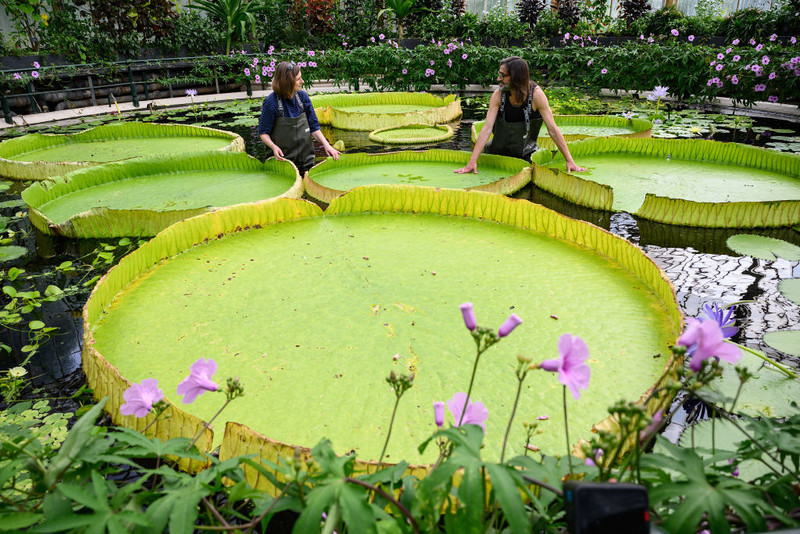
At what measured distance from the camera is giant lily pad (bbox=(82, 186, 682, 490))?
1.60 meters

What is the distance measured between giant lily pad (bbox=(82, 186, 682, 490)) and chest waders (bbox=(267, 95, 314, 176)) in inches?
72.3

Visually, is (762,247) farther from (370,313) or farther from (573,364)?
(573,364)

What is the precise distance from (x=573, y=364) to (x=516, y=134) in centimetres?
391

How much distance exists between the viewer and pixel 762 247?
295cm

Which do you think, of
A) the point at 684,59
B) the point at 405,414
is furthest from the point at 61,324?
the point at 684,59

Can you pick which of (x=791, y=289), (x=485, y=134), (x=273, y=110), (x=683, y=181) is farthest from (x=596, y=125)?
(x=791, y=289)

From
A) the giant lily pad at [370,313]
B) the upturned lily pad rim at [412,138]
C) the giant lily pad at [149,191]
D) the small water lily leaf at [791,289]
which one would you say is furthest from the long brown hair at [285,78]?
the small water lily leaf at [791,289]

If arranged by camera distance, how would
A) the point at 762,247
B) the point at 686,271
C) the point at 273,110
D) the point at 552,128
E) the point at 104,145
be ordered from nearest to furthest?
the point at 686,271
the point at 762,247
the point at 552,128
the point at 273,110
the point at 104,145

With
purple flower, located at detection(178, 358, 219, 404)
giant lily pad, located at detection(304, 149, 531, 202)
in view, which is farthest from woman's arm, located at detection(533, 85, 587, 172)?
purple flower, located at detection(178, 358, 219, 404)

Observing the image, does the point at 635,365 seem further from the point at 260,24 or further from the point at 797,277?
the point at 260,24

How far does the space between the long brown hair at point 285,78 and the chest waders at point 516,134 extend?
1688 millimetres

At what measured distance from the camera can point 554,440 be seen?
4.85 ft

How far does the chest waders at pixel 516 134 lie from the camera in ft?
14.3

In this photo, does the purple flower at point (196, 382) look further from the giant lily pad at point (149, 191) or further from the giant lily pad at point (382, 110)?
the giant lily pad at point (382, 110)
